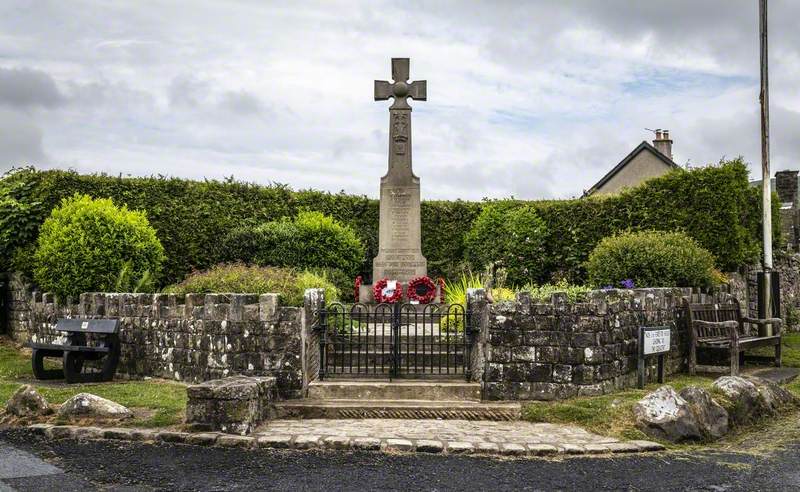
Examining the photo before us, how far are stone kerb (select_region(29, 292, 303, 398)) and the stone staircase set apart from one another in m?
0.39

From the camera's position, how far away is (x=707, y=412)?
8172 millimetres

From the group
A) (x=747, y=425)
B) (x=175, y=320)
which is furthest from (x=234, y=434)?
(x=747, y=425)

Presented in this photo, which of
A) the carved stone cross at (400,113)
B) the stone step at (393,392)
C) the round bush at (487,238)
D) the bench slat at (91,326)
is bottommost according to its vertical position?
the stone step at (393,392)

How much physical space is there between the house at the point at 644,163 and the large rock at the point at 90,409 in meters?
23.2

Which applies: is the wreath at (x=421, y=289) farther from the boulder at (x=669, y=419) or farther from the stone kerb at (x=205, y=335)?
the boulder at (x=669, y=419)

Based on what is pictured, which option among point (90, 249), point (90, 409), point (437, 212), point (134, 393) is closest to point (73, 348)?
point (134, 393)

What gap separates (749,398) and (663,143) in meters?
22.5

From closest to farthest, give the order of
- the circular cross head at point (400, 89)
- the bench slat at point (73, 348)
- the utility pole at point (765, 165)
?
the bench slat at point (73, 348)
the utility pole at point (765, 165)
the circular cross head at point (400, 89)

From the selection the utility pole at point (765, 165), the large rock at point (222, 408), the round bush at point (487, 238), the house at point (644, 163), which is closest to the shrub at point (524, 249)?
the round bush at point (487, 238)

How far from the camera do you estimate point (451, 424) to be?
8508 mm

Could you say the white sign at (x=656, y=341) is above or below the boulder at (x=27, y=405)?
above

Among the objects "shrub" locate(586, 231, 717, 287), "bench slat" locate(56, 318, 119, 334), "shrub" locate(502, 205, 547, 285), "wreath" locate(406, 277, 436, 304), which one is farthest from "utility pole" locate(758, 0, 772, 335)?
"bench slat" locate(56, 318, 119, 334)

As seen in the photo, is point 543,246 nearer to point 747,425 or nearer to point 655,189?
point 655,189

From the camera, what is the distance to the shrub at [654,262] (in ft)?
44.3
